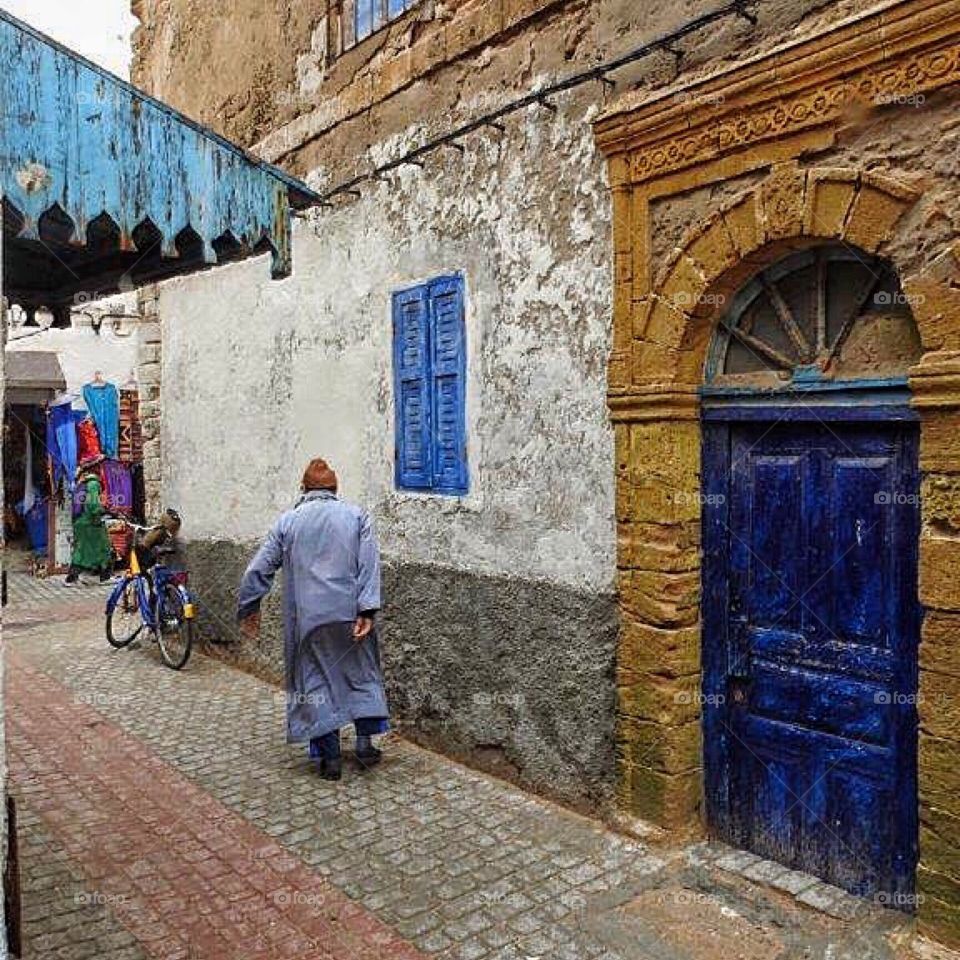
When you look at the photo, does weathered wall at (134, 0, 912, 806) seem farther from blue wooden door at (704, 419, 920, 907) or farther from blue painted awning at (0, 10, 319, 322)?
blue painted awning at (0, 10, 319, 322)

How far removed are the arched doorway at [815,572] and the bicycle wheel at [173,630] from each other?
5125mm

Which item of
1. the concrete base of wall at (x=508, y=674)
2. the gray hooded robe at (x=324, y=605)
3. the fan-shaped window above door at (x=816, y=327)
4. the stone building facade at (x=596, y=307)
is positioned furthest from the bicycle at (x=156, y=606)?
the fan-shaped window above door at (x=816, y=327)

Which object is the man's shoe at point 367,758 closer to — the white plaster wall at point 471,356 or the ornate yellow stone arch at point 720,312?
the white plaster wall at point 471,356

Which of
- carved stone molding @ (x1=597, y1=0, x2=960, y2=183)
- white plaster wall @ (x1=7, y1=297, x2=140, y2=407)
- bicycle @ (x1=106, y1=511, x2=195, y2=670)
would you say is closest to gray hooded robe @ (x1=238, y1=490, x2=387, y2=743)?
carved stone molding @ (x1=597, y1=0, x2=960, y2=183)

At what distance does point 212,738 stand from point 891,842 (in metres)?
4.23

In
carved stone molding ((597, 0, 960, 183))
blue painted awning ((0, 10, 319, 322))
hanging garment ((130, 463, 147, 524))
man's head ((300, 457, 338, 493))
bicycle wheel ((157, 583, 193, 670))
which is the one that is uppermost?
carved stone molding ((597, 0, 960, 183))

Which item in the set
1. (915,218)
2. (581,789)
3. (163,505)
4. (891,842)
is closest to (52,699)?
(163,505)

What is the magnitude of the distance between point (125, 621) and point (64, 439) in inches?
222

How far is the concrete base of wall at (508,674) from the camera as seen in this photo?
4715 millimetres

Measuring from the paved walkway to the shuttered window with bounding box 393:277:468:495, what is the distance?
5.84 ft

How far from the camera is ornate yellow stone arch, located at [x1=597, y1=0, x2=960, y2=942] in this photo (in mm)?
3332

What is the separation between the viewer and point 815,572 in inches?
156

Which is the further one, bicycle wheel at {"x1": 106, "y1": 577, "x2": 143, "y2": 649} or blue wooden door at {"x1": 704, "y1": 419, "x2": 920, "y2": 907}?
bicycle wheel at {"x1": 106, "y1": 577, "x2": 143, "y2": 649}

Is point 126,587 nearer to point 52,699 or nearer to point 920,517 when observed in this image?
point 52,699
